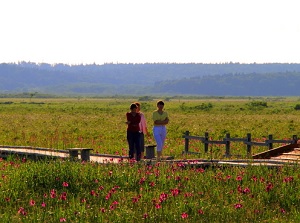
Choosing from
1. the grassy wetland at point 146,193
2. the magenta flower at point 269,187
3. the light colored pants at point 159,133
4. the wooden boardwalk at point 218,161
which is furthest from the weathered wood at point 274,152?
the magenta flower at point 269,187

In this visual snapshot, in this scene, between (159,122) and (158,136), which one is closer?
(159,122)

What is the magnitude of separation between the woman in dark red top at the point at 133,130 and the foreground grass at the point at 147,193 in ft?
7.88

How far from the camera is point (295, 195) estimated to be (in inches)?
495

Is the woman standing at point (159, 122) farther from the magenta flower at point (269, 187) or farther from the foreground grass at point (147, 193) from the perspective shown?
the magenta flower at point (269, 187)

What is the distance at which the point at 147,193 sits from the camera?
12.8 m

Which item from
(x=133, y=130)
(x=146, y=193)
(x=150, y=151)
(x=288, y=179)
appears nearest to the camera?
(x=146, y=193)

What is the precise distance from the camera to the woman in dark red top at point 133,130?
59.2 feet

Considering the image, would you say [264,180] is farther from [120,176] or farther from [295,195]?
[120,176]

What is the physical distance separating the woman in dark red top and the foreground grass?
7.88 ft

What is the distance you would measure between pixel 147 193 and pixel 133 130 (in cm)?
561

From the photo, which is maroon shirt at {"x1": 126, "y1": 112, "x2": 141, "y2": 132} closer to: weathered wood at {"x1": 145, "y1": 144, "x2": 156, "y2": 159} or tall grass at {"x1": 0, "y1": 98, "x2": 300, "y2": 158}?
weathered wood at {"x1": 145, "y1": 144, "x2": 156, "y2": 159}

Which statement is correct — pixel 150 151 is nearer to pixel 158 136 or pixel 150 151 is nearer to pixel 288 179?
pixel 158 136

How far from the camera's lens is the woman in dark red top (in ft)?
59.2

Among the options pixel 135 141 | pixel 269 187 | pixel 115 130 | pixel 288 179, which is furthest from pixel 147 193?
pixel 115 130
